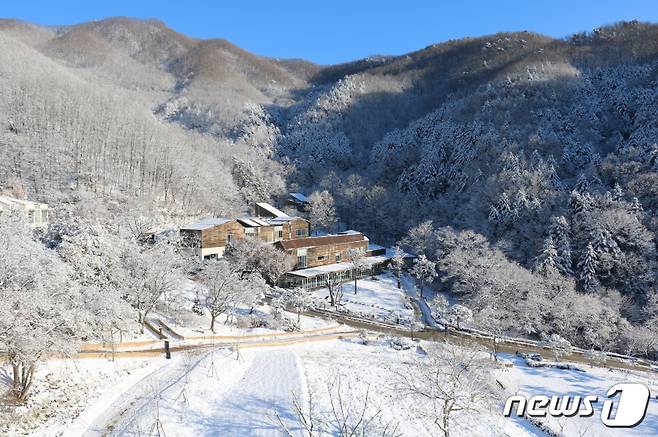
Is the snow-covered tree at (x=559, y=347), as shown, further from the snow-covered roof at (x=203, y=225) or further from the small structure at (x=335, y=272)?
the snow-covered roof at (x=203, y=225)

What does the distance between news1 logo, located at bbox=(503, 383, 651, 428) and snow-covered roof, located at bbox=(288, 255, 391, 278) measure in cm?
2882

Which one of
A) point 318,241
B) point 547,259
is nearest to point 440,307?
point 547,259

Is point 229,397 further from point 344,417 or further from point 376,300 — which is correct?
point 376,300

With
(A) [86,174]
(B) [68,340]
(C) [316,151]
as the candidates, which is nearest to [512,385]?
(B) [68,340]

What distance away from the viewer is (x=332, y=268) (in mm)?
49031

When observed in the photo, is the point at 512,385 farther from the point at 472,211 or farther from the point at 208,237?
the point at 472,211

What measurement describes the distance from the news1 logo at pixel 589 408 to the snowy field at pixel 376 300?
58.3 ft

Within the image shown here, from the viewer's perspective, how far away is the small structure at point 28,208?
109 feet

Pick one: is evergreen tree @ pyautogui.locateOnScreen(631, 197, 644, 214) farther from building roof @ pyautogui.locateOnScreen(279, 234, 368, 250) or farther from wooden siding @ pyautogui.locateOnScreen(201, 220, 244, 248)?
wooden siding @ pyautogui.locateOnScreen(201, 220, 244, 248)

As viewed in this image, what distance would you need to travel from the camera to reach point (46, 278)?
653 inches

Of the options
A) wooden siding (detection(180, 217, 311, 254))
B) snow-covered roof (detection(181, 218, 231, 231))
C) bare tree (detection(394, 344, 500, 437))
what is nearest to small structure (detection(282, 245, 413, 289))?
wooden siding (detection(180, 217, 311, 254))

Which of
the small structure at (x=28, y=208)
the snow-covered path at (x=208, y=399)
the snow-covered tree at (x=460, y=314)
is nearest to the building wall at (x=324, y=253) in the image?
the snow-covered tree at (x=460, y=314)

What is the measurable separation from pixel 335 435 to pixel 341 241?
4146cm

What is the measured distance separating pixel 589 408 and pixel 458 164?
218 ft
